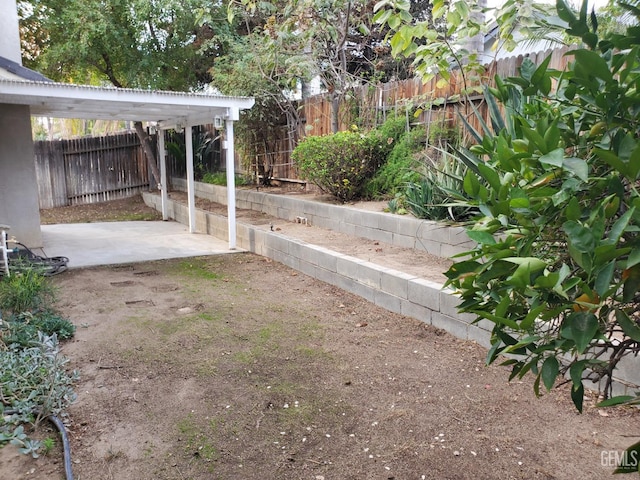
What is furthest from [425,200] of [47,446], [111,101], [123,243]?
[123,243]

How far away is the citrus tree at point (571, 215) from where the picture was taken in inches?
40.6

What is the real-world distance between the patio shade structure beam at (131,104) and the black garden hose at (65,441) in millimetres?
4519

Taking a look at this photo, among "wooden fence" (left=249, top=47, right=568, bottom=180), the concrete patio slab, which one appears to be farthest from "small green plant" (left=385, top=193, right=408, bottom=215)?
the concrete patio slab

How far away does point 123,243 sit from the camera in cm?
879

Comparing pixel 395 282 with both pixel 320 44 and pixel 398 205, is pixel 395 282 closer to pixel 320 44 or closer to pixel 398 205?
pixel 398 205

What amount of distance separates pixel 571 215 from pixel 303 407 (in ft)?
8.54

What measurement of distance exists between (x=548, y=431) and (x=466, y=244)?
9.13 ft

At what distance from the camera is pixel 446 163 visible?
6.22 meters

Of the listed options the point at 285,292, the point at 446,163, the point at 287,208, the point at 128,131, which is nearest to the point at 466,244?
the point at 446,163

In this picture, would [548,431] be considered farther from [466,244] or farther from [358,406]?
[466,244]

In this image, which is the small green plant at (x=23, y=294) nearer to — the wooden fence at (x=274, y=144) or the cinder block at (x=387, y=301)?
the cinder block at (x=387, y=301)

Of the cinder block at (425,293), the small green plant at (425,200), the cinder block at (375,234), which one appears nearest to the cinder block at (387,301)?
the cinder block at (425,293)

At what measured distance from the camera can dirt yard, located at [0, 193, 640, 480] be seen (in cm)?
268

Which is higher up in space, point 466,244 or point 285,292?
point 466,244
